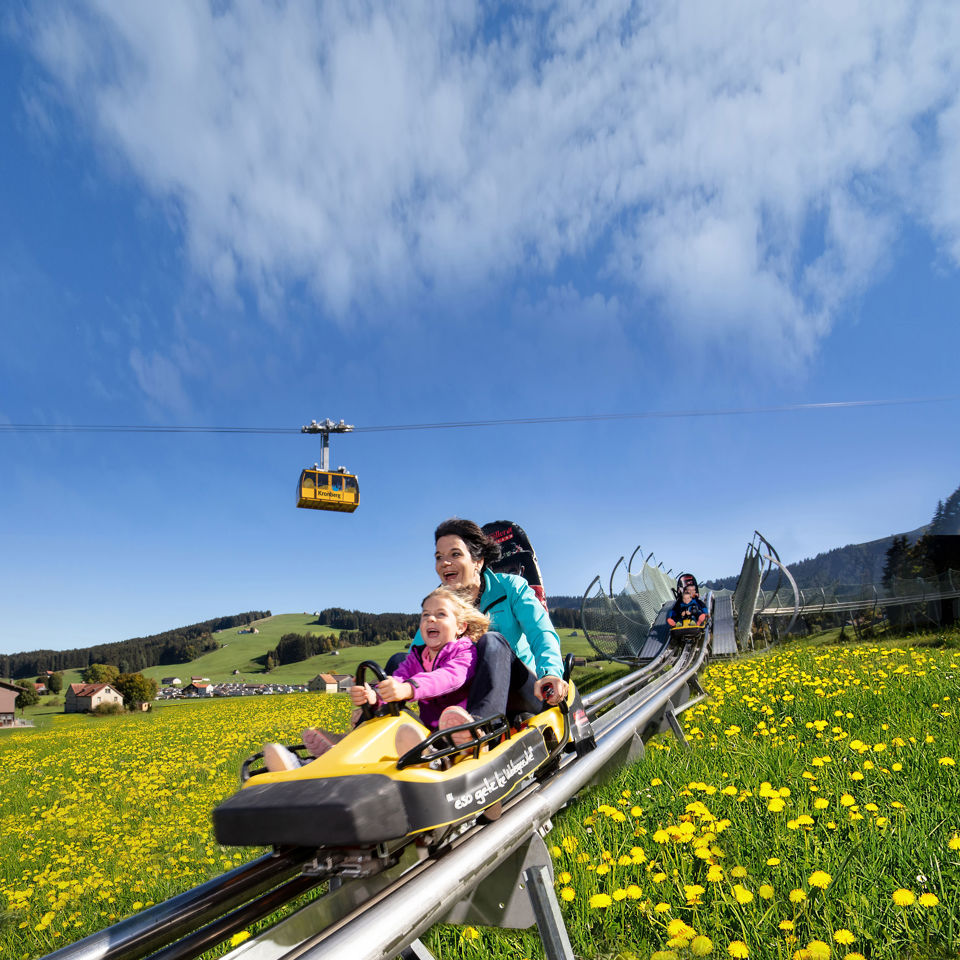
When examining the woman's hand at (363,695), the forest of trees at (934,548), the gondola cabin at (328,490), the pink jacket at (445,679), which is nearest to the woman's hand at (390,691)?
the woman's hand at (363,695)

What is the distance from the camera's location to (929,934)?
196cm

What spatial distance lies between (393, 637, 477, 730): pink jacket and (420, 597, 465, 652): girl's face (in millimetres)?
38

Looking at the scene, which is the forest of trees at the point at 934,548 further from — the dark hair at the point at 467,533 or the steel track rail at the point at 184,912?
the steel track rail at the point at 184,912

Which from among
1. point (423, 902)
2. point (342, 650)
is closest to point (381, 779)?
point (423, 902)

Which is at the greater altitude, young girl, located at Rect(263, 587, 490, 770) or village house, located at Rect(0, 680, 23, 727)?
village house, located at Rect(0, 680, 23, 727)

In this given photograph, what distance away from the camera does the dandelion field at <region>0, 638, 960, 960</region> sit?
82.0 inches

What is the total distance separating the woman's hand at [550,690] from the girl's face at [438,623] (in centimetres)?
47

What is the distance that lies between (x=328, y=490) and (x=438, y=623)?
702 inches

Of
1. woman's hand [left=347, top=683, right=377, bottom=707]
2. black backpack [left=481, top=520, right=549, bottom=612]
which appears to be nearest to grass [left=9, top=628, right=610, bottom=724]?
black backpack [left=481, top=520, right=549, bottom=612]

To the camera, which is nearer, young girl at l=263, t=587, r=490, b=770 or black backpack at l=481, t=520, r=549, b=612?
young girl at l=263, t=587, r=490, b=770

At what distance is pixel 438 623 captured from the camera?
2.84 meters

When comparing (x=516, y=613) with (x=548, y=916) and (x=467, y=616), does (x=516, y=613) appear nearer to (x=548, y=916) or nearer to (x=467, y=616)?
(x=467, y=616)

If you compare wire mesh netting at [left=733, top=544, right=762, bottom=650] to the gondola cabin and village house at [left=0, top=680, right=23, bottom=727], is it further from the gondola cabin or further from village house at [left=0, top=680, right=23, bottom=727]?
village house at [left=0, top=680, right=23, bottom=727]

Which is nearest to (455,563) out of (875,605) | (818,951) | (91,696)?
(818,951)
